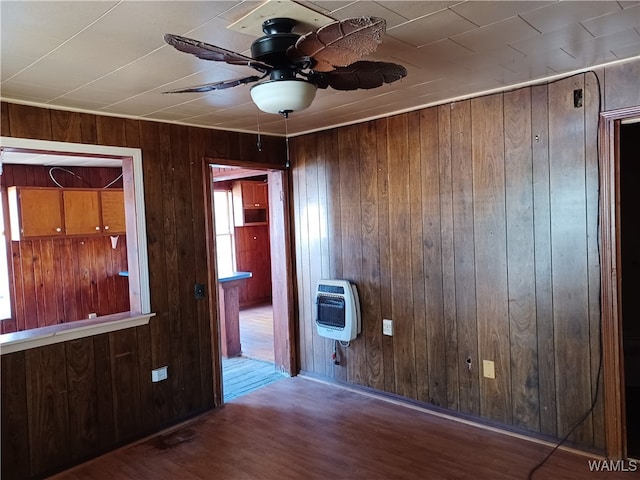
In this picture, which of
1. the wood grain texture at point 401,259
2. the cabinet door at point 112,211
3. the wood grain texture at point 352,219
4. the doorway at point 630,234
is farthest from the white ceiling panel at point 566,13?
the cabinet door at point 112,211

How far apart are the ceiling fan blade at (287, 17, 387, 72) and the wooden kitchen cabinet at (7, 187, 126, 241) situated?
174 inches

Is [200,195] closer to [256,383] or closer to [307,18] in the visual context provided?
[256,383]

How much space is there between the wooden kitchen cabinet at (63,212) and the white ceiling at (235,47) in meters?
2.49

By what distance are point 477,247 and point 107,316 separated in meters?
2.54

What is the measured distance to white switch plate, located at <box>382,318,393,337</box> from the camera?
3.63 metres

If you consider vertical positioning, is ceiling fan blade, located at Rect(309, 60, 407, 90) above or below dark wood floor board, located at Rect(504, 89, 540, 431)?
above

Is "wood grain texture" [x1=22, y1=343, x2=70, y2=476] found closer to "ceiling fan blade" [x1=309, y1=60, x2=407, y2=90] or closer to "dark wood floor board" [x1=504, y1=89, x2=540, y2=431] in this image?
"ceiling fan blade" [x1=309, y1=60, x2=407, y2=90]

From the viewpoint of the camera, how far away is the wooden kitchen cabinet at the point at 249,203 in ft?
25.9

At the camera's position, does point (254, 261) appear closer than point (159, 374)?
No

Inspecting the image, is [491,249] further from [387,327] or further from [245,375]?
[245,375]

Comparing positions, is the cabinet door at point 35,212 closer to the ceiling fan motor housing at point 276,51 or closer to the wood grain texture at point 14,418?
the wood grain texture at point 14,418

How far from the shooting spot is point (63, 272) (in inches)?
208

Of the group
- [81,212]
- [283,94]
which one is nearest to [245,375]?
[81,212]

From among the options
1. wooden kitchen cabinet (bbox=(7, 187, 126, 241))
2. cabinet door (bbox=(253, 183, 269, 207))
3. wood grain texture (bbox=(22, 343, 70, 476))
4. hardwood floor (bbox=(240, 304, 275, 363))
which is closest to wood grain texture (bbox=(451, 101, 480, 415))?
hardwood floor (bbox=(240, 304, 275, 363))
